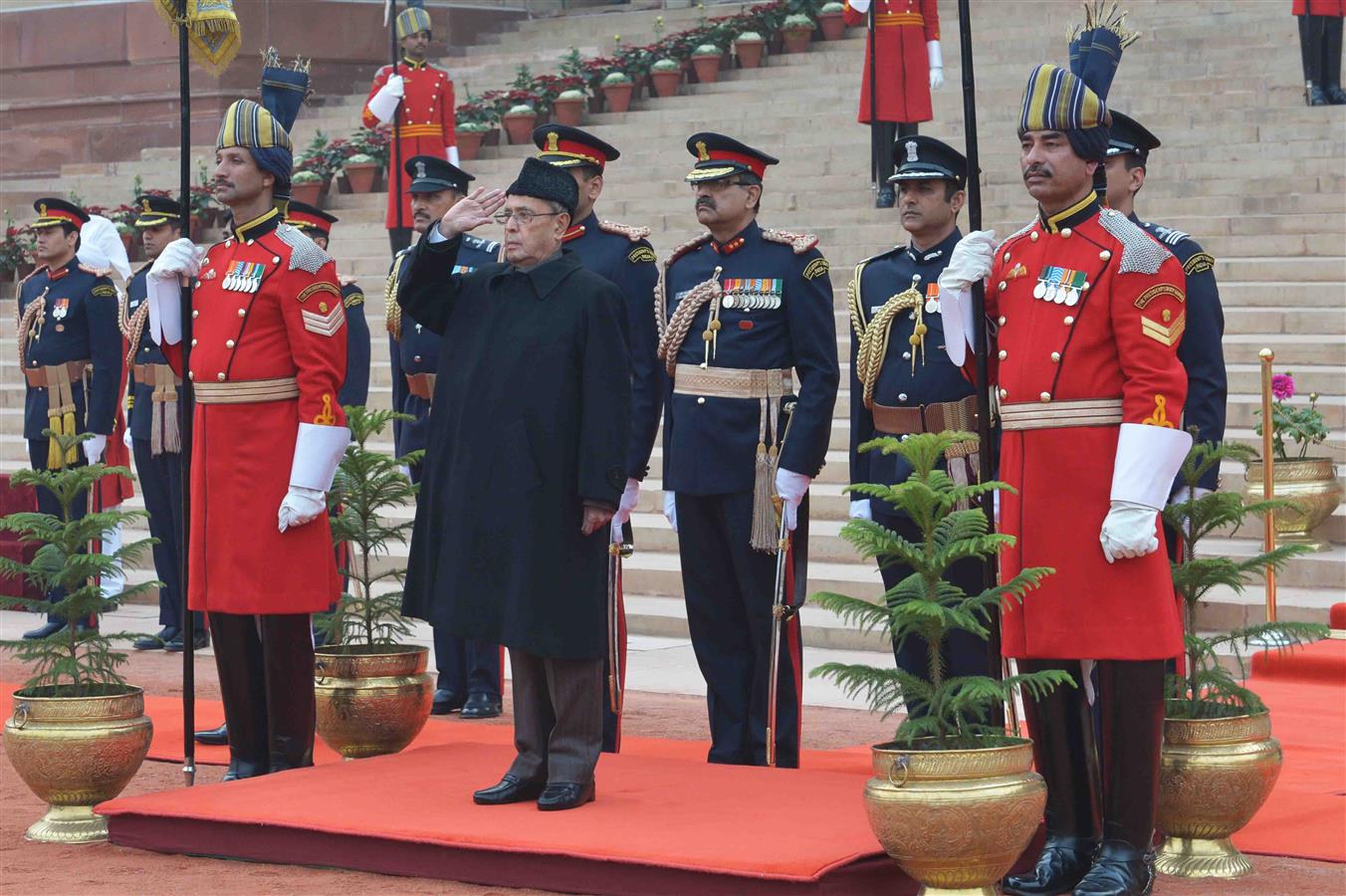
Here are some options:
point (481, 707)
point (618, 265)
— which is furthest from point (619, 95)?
point (618, 265)

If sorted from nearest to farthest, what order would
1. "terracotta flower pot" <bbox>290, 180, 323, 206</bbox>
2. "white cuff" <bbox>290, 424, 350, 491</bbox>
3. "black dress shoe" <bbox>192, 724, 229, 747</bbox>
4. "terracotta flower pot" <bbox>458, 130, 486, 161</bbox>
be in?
"white cuff" <bbox>290, 424, 350, 491</bbox> < "black dress shoe" <bbox>192, 724, 229, 747</bbox> < "terracotta flower pot" <bbox>290, 180, 323, 206</bbox> < "terracotta flower pot" <bbox>458, 130, 486, 161</bbox>

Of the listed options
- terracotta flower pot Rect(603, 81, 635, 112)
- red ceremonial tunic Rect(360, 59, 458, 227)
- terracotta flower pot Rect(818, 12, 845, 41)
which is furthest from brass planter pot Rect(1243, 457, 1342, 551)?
terracotta flower pot Rect(818, 12, 845, 41)

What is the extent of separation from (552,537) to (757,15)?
14772 millimetres

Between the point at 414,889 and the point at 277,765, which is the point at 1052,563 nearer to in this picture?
the point at 414,889

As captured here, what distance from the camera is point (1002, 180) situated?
1484 cm

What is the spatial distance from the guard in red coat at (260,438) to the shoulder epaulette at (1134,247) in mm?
2575

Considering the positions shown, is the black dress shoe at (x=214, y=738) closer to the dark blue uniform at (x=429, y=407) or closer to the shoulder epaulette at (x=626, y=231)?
the dark blue uniform at (x=429, y=407)

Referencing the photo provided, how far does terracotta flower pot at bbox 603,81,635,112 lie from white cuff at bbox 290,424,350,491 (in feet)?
41.6

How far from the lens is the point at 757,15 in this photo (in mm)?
19859

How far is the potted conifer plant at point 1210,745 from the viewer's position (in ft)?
18.1

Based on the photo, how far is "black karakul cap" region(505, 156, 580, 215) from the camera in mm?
5891

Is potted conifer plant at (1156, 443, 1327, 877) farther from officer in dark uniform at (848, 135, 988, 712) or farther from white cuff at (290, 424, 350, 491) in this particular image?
white cuff at (290, 424, 350, 491)

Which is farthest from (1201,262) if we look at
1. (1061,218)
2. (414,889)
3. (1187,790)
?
(414,889)

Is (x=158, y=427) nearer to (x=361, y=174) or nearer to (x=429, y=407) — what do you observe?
(x=429, y=407)
